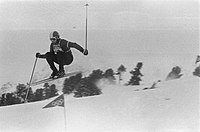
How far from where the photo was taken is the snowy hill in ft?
5.95

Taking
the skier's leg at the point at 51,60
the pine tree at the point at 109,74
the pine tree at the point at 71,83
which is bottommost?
the pine tree at the point at 71,83

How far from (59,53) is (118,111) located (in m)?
0.47

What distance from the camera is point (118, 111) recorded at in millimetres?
1818

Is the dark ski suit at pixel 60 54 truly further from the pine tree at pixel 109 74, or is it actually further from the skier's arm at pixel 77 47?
the pine tree at pixel 109 74

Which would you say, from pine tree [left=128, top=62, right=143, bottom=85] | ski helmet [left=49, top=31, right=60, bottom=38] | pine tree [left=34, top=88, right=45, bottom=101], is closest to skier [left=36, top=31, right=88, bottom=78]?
ski helmet [left=49, top=31, right=60, bottom=38]

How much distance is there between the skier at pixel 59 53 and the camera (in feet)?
5.90

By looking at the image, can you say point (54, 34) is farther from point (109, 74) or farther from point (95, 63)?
point (109, 74)

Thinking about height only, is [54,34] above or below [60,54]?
above

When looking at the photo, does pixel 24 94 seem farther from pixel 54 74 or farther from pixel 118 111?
pixel 118 111

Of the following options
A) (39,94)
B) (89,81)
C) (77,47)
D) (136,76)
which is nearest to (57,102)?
(39,94)

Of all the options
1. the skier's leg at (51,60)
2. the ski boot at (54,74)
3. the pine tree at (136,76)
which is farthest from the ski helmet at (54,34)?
the pine tree at (136,76)

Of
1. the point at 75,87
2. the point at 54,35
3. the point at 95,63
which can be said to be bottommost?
the point at 75,87

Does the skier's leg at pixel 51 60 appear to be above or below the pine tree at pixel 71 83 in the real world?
above

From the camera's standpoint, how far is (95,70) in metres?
1.81
